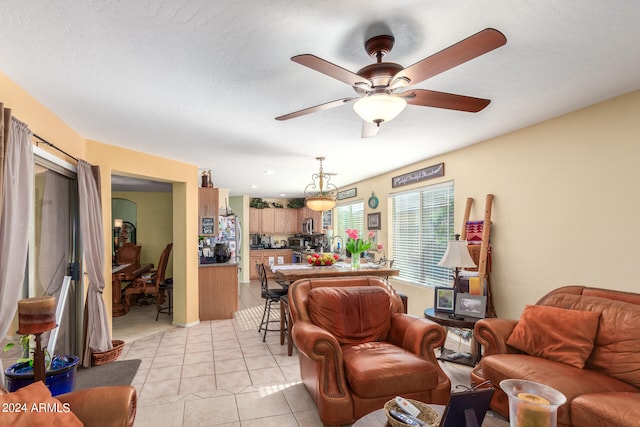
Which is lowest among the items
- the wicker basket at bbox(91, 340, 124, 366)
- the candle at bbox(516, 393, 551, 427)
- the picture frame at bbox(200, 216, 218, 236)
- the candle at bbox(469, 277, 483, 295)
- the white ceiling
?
the wicker basket at bbox(91, 340, 124, 366)

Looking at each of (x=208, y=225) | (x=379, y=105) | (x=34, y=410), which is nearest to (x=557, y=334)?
(x=379, y=105)

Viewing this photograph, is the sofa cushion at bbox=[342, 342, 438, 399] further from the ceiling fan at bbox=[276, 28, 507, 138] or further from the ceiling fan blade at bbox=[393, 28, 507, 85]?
the ceiling fan blade at bbox=[393, 28, 507, 85]

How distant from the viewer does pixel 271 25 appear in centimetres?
167

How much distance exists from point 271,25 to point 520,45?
1.34 m

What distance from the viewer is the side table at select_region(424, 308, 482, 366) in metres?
3.18

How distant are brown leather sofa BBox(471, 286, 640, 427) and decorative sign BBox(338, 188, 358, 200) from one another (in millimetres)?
4618

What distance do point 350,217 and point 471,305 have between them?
4.48 meters

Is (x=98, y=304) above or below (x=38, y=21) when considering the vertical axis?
below

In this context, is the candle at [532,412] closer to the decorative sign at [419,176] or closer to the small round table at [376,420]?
the small round table at [376,420]

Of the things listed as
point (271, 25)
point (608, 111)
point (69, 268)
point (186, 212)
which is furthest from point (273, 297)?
point (608, 111)

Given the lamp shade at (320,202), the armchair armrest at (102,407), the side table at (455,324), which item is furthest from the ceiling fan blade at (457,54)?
the lamp shade at (320,202)

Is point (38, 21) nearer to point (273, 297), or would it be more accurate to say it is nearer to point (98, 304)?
point (98, 304)

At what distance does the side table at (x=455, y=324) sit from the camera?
3.18 m

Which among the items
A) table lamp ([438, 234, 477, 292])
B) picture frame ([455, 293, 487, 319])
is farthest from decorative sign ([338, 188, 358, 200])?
picture frame ([455, 293, 487, 319])
